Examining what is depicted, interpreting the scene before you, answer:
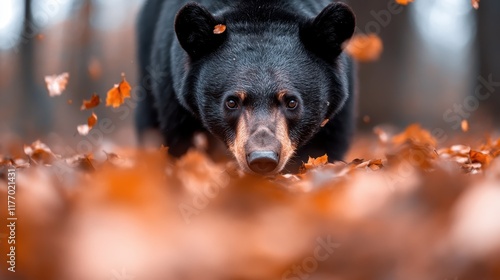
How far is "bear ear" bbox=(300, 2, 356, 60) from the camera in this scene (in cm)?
473

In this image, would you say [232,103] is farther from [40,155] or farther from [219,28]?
[40,155]

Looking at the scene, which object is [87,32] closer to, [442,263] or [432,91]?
[432,91]

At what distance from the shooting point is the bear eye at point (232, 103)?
473 cm

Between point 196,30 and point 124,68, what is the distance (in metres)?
35.0

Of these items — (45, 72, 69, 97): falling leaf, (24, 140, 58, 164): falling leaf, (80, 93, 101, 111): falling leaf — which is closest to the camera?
(24, 140, 58, 164): falling leaf

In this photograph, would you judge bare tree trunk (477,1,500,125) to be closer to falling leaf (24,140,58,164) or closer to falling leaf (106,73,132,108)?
falling leaf (106,73,132,108)

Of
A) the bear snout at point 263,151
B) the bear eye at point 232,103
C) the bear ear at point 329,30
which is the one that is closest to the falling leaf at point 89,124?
the bear eye at point 232,103

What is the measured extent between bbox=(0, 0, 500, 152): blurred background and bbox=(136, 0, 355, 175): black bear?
1.20 m

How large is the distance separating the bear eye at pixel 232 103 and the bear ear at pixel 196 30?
1.82 feet

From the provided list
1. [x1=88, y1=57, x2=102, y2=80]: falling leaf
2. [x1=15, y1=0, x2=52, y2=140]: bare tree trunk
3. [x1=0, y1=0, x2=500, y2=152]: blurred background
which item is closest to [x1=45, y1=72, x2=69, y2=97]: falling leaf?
[x1=0, y1=0, x2=500, y2=152]: blurred background

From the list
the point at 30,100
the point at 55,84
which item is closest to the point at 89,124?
the point at 55,84

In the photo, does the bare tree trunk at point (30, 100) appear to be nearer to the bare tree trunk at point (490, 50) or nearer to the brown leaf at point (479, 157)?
the bare tree trunk at point (490, 50)

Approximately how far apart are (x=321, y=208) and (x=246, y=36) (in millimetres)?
3292

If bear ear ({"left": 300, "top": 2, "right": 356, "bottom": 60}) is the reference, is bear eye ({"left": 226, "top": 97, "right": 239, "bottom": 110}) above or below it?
below
